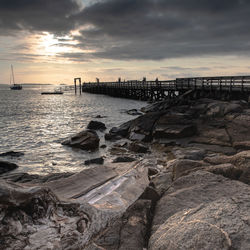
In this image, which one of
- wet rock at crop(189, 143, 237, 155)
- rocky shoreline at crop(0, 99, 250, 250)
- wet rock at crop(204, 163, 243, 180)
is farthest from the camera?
wet rock at crop(189, 143, 237, 155)

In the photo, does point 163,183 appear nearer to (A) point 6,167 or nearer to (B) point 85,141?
(A) point 6,167

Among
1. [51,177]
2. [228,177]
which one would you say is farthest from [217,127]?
[51,177]

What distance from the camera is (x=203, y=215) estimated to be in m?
3.22

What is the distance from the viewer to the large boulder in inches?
108

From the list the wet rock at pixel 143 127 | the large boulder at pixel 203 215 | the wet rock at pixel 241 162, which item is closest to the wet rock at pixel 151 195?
the large boulder at pixel 203 215

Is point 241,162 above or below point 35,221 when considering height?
above

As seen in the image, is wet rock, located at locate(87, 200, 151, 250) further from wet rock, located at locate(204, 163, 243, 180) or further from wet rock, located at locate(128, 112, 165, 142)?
wet rock, located at locate(128, 112, 165, 142)

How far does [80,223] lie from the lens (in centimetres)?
345

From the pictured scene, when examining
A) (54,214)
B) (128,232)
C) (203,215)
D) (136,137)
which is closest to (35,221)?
(54,214)

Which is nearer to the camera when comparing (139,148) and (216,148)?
(216,148)

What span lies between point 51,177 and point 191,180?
3.71 m

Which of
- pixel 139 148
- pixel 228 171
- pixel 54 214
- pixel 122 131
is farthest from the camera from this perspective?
pixel 122 131

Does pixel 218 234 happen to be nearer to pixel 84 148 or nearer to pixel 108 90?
pixel 84 148

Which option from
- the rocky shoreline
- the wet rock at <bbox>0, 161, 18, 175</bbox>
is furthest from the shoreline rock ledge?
the wet rock at <bbox>0, 161, 18, 175</bbox>
